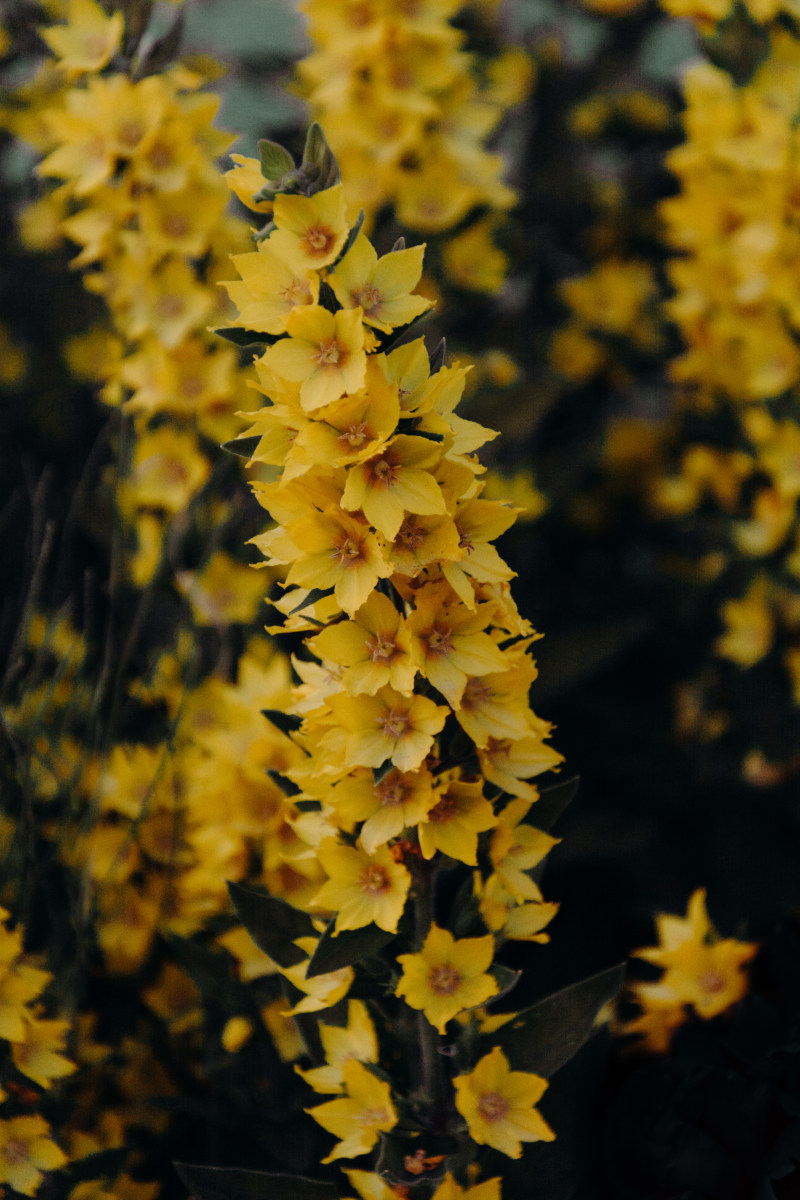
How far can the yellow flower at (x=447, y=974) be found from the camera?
44 cm

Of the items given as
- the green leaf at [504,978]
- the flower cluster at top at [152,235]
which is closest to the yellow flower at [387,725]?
the green leaf at [504,978]

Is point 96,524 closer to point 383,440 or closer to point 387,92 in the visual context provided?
point 387,92

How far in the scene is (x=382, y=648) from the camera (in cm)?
43

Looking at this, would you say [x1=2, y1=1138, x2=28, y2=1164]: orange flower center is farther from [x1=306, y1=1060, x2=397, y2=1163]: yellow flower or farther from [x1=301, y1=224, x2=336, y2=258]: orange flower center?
[x1=301, y1=224, x2=336, y2=258]: orange flower center

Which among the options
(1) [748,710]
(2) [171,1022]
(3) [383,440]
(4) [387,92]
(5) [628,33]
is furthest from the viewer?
(5) [628,33]

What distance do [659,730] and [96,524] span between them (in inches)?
24.0

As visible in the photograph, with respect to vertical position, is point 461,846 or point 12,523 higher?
point 461,846

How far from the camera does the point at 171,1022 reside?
0.71 metres

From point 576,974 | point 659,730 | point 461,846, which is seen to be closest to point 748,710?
point 659,730

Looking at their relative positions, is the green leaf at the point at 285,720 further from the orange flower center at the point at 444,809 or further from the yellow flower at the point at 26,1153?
the yellow flower at the point at 26,1153

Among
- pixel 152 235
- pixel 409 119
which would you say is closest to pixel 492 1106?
pixel 152 235

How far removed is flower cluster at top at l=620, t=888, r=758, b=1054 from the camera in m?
0.60

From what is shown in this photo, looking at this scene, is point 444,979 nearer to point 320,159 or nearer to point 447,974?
point 447,974

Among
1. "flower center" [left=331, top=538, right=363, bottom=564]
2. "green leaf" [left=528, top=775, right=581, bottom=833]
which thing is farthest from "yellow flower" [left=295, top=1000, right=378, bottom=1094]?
"flower center" [left=331, top=538, right=363, bottom=564]
